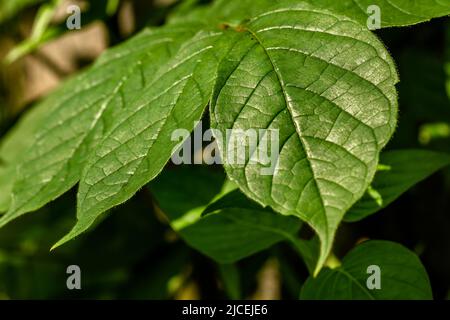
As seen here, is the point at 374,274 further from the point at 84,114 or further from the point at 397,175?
the point at 84,114

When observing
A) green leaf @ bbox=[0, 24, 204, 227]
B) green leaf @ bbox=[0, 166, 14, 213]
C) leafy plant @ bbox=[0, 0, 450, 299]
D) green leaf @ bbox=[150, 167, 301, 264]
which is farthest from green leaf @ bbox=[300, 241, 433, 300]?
green leaf @ bbox=[0, 166, 14, 213]

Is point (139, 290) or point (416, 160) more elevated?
point (416, 160)

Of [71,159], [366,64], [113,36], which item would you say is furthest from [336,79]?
[113,36]

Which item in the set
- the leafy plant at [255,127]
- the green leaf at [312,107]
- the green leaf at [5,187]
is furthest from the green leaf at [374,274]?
the green leaf at [5,187]

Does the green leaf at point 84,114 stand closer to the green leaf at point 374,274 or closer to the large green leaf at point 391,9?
the large green leaf at point 391,9

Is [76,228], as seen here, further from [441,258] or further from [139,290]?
[441,258]

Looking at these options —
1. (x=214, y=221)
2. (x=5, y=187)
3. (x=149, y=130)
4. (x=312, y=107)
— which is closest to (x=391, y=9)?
(x=312, y=107)
